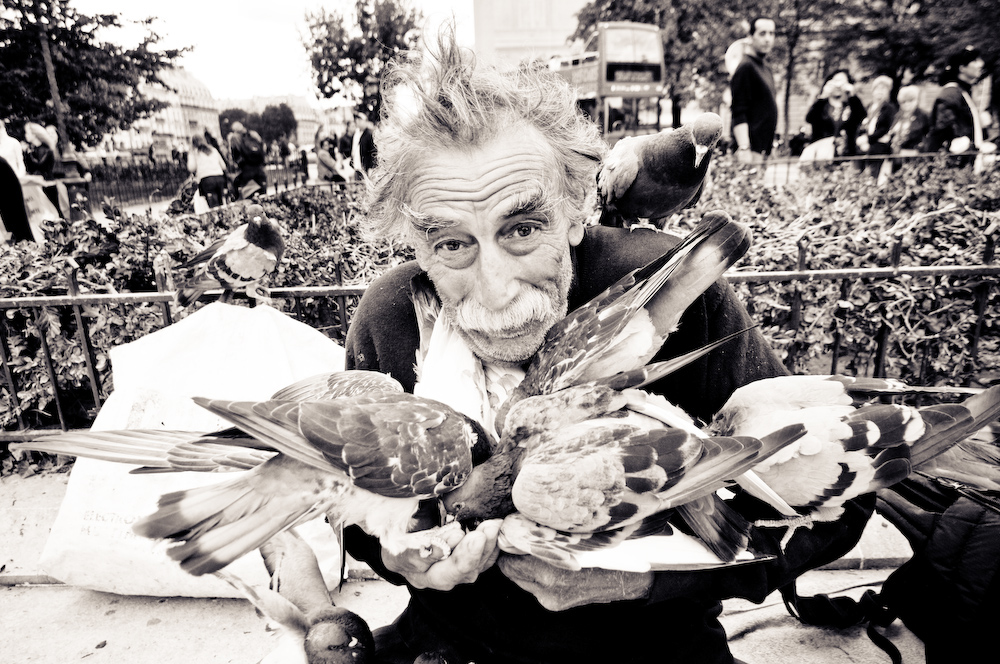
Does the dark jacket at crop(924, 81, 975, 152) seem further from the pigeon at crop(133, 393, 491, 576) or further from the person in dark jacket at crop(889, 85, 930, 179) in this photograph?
the pigeon at crop(133, 393, 491, 576)

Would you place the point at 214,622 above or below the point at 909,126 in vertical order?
below

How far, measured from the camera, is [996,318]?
3.31 metres

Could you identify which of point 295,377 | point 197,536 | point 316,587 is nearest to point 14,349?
point 295,377

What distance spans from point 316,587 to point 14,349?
3.36m

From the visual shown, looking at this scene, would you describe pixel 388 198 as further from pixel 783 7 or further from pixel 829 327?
pixel 783 7

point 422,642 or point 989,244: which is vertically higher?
point 989,244

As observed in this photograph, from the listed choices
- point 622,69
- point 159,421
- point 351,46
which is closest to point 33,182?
point 159,421

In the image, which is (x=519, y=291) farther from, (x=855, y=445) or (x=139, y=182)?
(x=139, y=182)

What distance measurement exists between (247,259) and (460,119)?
6.22 feet

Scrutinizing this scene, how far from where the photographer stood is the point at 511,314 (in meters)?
1.25

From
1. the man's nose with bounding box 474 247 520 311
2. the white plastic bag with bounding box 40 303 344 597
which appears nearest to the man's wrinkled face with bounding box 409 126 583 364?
the man's nose with bounding box 474 247 520 311

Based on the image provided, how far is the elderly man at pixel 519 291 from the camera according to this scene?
1192 mm

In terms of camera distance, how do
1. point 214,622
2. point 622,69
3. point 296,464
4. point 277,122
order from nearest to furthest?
point 296,464 < point 214,622 < point 622,69 < point 277,122

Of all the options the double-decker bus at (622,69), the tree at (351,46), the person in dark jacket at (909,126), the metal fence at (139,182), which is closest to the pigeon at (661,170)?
the person in dark jacket at (909,126)
